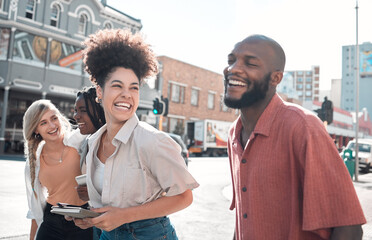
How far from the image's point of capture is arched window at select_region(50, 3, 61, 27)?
962 inches

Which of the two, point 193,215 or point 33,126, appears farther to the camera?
point 193,215

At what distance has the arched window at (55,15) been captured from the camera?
2444 centimetres

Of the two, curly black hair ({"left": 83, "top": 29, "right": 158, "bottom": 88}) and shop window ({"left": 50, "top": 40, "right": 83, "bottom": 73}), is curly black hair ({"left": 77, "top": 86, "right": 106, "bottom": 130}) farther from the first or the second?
shop window ({"left": 50, "top": 40, "right": 83, "bottom": 73})

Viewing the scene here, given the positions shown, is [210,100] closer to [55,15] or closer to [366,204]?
[55,15]

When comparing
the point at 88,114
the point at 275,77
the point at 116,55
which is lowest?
the point at 88,114

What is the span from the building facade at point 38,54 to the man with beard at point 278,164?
21840 millimetres

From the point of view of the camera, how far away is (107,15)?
91.2 ft

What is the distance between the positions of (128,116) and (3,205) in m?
5.94

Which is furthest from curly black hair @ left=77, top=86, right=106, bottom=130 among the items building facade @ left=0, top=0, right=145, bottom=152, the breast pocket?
building facade @ left=0, top=0, right=145, bottom=152

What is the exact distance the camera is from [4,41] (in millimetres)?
21281

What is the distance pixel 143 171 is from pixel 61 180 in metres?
1.37

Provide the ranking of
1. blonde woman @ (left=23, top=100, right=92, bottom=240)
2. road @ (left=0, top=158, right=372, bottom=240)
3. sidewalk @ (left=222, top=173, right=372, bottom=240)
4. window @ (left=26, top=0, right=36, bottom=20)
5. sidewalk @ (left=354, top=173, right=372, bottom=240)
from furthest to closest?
window @ (left=26, top=0, right=36, bottom=20)
sidewalk @ (left=222, top=173, right=372, bottom=240)
sidewalk @ (left=354, top=173, right=372, bottom=240)
road @ (left=0, top=158, right=372, bottom=240)
blonde woman @ (left=23, top=100, right=92, bottom=240)

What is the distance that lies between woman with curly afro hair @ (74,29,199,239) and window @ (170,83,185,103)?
108 ft

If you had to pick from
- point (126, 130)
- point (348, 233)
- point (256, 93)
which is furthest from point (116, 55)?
point (348, 233)
